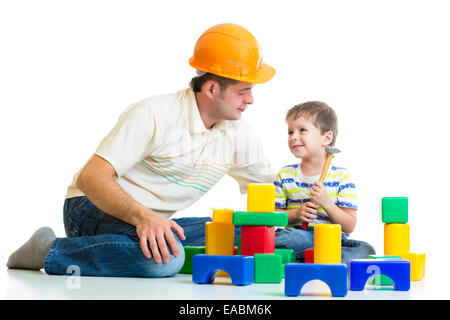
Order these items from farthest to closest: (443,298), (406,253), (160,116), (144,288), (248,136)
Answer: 1. (248,136)
2. (160,116)
3. (406,253)
4. (144,288)
5. (443,298)

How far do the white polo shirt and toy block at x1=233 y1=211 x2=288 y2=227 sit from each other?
411 millimetres

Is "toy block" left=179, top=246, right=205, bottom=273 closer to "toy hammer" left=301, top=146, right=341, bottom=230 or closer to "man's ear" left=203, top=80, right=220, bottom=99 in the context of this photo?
"toy hammer" left=301, top=146, right=341, bottom=230

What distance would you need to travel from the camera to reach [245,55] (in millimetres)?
2051

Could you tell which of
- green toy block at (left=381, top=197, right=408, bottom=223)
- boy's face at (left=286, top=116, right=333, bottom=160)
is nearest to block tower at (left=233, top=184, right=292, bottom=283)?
green toy block at (left=381, top=197, right=408, bottom=223)

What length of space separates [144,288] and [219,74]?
30.7 inches

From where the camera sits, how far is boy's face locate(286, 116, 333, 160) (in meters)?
2.16

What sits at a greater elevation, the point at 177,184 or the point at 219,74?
the point at 219,74

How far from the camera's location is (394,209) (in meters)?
1.88

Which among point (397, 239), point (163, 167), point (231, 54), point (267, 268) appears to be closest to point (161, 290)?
point (267, 268)

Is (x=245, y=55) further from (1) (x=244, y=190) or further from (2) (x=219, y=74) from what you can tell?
(1) (x=244, y=190)
